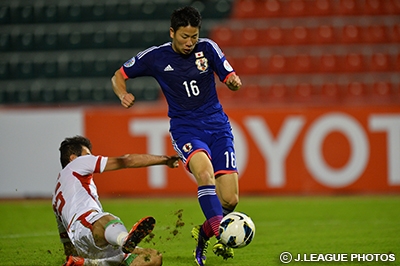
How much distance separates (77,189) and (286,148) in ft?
20.2

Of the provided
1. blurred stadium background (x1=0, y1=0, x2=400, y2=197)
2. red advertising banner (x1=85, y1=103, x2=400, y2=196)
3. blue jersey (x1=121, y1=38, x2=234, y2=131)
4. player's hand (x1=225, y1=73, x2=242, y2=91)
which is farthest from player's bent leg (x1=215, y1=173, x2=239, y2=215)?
blurred stadium background (x1=0, y1=0, x2=400, y2=197)

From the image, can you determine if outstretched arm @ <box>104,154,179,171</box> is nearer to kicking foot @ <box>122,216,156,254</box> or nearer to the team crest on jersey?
kicking foot @ <box>122,216,156,254</box>

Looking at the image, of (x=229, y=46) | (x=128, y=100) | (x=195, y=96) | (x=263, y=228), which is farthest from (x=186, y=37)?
(x=229, y=46)

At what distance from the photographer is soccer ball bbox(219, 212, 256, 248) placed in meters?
5.19

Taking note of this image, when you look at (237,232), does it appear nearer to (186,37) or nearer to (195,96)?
(195,96)

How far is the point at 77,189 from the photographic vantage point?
17.6 feet

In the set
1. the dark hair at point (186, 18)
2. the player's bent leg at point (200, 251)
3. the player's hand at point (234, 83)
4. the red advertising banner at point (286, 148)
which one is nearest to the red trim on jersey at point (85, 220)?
the player's bent leg at point (200, 251)

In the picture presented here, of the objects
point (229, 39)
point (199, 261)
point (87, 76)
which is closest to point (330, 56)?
point (229, 39)

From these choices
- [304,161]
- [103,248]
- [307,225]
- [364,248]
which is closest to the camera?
[103,248]

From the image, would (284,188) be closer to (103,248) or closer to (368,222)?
(368,222)

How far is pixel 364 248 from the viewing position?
646 centimetres

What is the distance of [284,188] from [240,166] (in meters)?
0.79

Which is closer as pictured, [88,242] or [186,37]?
[88,242]

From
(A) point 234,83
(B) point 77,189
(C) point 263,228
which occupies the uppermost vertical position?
(A) point 234,83
